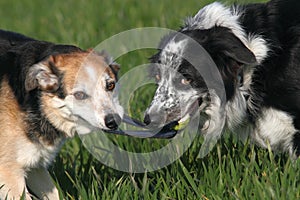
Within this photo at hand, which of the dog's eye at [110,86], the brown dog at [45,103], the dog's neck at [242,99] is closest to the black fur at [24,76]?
the brown dog at [45,103]

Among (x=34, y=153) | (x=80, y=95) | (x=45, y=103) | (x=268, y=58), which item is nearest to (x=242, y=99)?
(x=268, y=58)

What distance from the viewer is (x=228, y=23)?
16.2 feet

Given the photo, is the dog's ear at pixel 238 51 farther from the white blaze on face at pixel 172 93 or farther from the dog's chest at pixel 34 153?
the dog's chest at pixel 34 153

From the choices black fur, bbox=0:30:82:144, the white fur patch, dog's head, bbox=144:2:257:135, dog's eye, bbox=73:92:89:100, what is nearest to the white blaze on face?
dog's head, bbox=144:2:257:135

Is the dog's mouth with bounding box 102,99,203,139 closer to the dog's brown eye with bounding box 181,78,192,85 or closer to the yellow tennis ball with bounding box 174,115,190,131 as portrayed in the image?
the yellow tennis ball with bounding box 174,115,190,131

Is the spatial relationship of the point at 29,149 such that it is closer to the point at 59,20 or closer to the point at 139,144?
the point at 139,144

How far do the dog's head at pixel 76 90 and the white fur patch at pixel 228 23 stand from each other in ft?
2.74

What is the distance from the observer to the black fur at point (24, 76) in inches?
181

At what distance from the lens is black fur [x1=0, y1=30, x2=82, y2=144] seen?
4.59 metres

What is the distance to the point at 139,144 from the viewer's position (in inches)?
225

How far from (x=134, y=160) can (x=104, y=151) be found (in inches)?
13.7

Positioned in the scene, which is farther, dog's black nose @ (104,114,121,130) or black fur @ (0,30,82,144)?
black fur @ (0,30,82,144)

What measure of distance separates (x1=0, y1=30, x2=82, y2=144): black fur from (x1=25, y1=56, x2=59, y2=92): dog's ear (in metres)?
0.02

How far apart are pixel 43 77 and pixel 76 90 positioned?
261 millimetres
